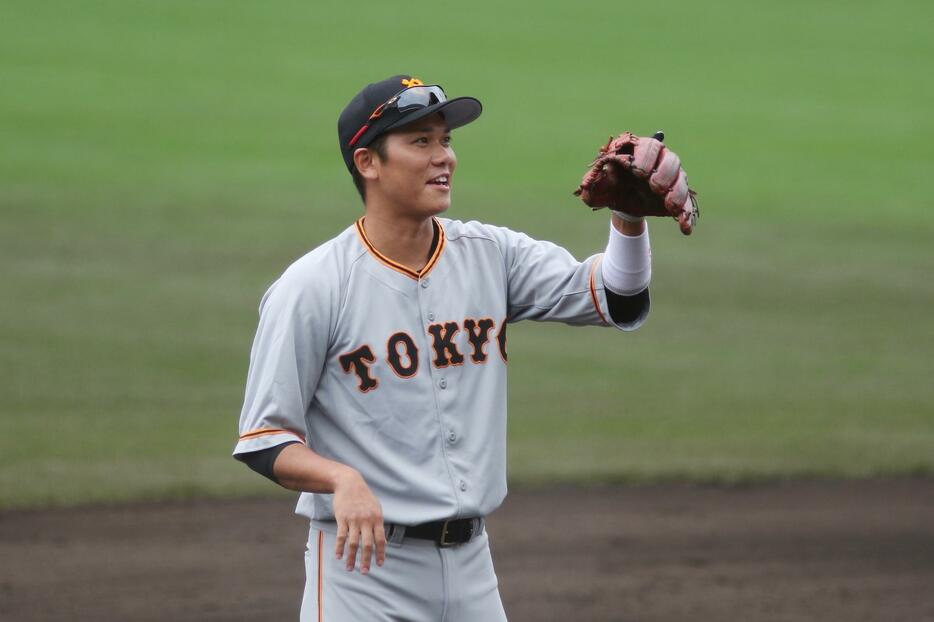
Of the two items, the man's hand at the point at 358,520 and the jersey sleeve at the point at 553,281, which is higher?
the jersey sleeve at the point at 553,281

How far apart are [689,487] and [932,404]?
2.18 metres

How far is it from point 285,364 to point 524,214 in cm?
989

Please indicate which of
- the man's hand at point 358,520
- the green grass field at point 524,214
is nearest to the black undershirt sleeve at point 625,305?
the man's hand at point 358,520

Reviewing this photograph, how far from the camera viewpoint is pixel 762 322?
32.8ft

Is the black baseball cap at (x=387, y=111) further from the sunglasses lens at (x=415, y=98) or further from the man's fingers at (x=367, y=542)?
the man's fingers at (x=367, y=542)

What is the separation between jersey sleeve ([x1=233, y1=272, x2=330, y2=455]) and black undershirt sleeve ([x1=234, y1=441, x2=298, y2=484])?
1 centimetres

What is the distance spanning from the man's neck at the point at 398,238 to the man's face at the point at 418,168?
5 cm

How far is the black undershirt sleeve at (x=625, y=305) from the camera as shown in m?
3.40

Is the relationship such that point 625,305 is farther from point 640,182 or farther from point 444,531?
point 444,531

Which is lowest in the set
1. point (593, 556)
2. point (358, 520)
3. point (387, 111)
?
point (593, 556)

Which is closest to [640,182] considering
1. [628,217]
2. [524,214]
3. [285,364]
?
[628,217]

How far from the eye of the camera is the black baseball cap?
10.6 feet

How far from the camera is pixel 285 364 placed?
10.2ft

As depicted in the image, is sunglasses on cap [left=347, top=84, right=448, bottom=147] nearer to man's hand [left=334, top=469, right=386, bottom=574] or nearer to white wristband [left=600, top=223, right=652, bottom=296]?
white wristband [left=600, top=223, right=652, bottom=296]
